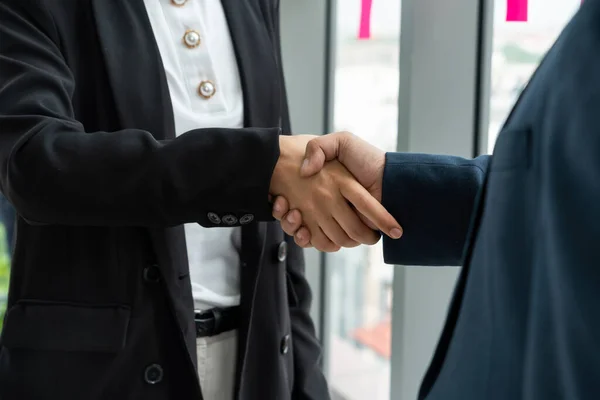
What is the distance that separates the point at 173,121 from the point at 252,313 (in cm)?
31

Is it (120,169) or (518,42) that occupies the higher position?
(518,42)

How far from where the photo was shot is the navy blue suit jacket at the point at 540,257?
0.48m

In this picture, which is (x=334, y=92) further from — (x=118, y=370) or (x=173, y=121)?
(x=118, y=370)

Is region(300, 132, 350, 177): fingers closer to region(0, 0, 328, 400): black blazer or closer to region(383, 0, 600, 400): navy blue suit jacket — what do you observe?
region(0, 0, 328, 400): black blazer

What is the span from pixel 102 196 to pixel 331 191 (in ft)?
1.01

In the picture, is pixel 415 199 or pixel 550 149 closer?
pixel 550 149

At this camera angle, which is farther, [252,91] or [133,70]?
[252,91]

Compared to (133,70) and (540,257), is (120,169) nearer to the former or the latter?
(133,70)

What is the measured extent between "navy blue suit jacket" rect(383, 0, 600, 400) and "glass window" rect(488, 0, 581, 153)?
0.60m

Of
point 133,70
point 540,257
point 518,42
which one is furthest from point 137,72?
point 518,42

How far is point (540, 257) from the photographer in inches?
20.0

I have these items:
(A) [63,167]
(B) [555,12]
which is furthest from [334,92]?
(A) [63,167]

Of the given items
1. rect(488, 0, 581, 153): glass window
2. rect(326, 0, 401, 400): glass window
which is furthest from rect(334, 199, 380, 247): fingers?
rect(326, 0, 401, 400): glass window

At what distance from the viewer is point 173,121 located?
0.94 meters
